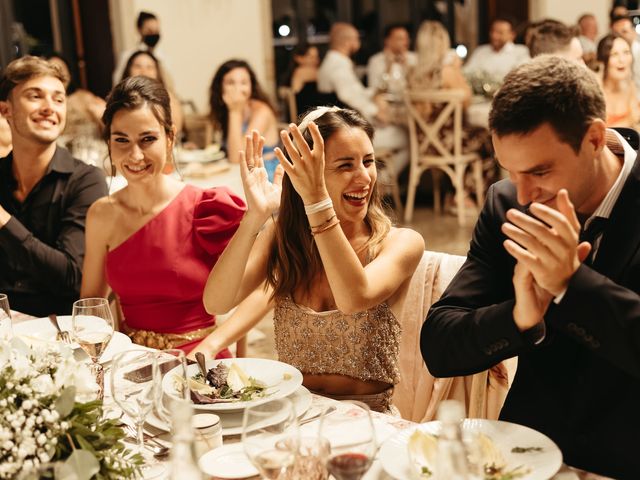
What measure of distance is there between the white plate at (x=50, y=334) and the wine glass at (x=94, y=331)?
277 millimetres

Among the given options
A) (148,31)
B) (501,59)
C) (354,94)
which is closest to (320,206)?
(148,31)

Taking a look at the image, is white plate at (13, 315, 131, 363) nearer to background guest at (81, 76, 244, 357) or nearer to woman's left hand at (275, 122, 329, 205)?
background guest at (81, 76, 244, 357)

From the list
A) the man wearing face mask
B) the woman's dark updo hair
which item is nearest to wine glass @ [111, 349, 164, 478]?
the woman's dark updo hair

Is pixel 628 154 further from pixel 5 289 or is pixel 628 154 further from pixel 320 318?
pixel 5 289

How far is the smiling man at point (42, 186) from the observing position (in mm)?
3170

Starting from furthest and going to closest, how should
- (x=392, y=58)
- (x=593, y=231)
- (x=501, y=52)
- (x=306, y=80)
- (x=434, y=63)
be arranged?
(x=501, y=52), (x=392, y=58), (x=306, y=80), (x=434, y=63), (x=593, y=231)

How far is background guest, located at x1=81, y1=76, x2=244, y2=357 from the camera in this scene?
277 centimetres

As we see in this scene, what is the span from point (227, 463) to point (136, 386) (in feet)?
0.73

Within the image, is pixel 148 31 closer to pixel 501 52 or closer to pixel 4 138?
pixel 4 138

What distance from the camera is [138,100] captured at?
9.07 ft

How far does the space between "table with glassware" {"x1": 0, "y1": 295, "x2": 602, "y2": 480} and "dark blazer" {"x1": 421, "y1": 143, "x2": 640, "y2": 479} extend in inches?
7.9

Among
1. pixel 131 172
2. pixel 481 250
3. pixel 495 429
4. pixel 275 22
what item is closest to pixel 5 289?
pixel 131 172

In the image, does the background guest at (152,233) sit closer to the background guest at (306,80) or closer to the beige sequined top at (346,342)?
the beige sequined top at (346,342)

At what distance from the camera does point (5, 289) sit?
3211mm
